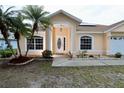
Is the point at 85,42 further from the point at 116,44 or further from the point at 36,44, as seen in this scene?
the point at 36,44

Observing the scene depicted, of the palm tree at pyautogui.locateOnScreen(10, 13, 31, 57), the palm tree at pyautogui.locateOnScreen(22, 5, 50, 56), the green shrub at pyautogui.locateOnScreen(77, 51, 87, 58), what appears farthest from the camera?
the green shrub at pyautogui.locateOnScreen(77, 51, 87, 58)

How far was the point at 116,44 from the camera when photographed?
25906 mm

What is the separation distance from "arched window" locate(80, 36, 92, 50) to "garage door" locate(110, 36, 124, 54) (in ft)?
8.46

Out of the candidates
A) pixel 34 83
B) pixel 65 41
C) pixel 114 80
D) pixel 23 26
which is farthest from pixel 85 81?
pixel 65 41

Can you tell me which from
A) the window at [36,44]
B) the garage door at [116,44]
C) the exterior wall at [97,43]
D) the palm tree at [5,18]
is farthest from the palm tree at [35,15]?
the garage door at [116,44]

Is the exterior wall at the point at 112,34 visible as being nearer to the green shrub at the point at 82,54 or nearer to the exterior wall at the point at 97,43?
the exterior wall at the point at 97,43

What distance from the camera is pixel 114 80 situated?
1133 cm

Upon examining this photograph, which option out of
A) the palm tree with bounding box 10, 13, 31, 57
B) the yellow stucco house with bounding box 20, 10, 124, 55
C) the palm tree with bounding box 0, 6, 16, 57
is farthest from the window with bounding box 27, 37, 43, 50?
the palm tree with bounding box 0, 6, 16, 57

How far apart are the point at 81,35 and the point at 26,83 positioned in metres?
15.8

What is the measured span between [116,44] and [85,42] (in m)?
3.71

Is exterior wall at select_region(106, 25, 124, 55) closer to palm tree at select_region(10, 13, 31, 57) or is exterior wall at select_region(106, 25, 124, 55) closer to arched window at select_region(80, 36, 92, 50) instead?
arched window at select_region(80, 36, 92, 50)

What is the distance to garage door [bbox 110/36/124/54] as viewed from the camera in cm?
2577

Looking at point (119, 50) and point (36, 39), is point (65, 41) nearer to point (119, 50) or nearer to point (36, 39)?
point (36, 39)

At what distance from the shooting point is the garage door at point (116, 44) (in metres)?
25.8
